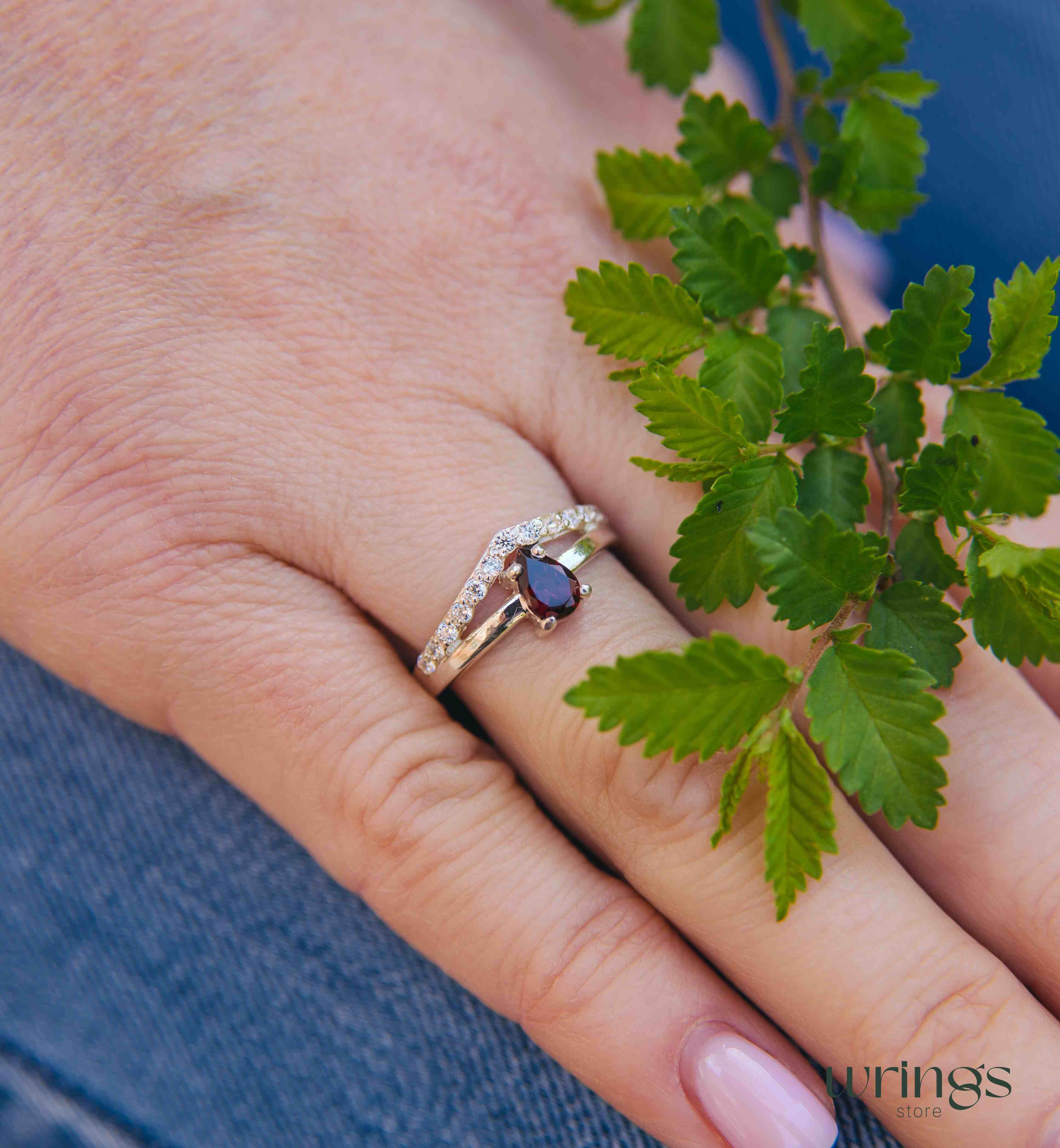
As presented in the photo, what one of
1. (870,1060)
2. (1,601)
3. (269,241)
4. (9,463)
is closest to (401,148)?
(269,241)

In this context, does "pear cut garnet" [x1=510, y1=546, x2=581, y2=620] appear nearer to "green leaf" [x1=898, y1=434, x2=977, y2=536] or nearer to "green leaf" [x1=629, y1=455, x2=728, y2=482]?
"green leaf" [x1=629, y1=455, x2=728, y2=482]

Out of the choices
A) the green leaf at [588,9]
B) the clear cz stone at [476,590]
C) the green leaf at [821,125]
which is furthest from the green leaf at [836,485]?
the green leaf at [588,9]

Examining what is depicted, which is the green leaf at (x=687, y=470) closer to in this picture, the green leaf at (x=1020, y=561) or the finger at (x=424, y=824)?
the green leaf at (x=1020, y=561)

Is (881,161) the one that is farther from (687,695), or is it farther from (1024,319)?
(687,695)

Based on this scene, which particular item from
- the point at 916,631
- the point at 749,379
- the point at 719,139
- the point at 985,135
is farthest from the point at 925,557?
the point at 985,135

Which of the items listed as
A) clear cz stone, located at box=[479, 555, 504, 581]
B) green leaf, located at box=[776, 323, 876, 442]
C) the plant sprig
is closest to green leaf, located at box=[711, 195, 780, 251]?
the plant sprig
